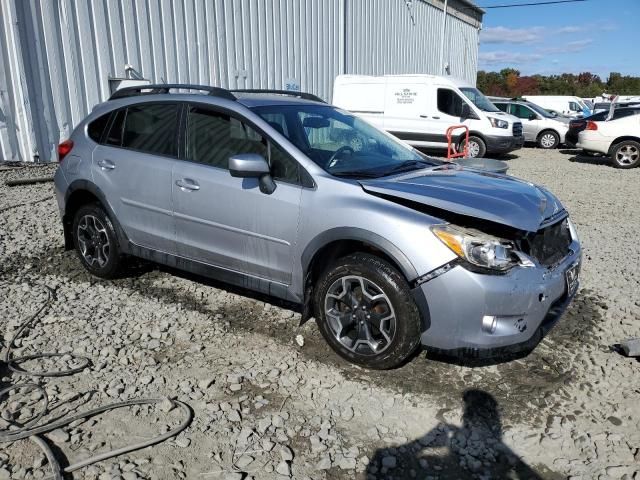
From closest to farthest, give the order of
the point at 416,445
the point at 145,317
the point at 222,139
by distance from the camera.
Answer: the point at 416,445 < the point at 222,139 < the point at 145,317

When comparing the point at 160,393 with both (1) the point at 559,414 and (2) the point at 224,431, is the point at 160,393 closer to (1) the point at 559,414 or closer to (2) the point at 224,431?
(2) the point at 224,431

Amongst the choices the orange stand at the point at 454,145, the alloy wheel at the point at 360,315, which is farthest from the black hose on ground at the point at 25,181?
the orange stand at the point at 454,145

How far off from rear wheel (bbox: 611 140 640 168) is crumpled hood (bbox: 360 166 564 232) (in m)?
11.2

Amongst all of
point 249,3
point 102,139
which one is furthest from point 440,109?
point 102,139

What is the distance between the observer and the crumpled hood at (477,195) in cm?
304

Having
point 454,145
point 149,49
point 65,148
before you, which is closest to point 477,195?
point 65,148

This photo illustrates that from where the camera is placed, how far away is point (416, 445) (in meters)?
2.66

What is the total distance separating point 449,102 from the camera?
46.2 feet

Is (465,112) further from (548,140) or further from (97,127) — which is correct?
(97,127)

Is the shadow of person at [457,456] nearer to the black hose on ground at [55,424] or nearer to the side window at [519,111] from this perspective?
the black hose on ground at [55,424]

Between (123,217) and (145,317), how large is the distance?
0.88 meters

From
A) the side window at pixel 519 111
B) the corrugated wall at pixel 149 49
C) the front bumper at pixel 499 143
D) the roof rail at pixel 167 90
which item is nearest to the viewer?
the roof rail at pixel 167 90

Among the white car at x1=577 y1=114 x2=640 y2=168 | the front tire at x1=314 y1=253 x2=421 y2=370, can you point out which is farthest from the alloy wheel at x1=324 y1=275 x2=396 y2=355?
the white car at x1=577 y1=114 x2=640 y2=168

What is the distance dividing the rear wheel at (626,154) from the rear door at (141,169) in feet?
41.2
